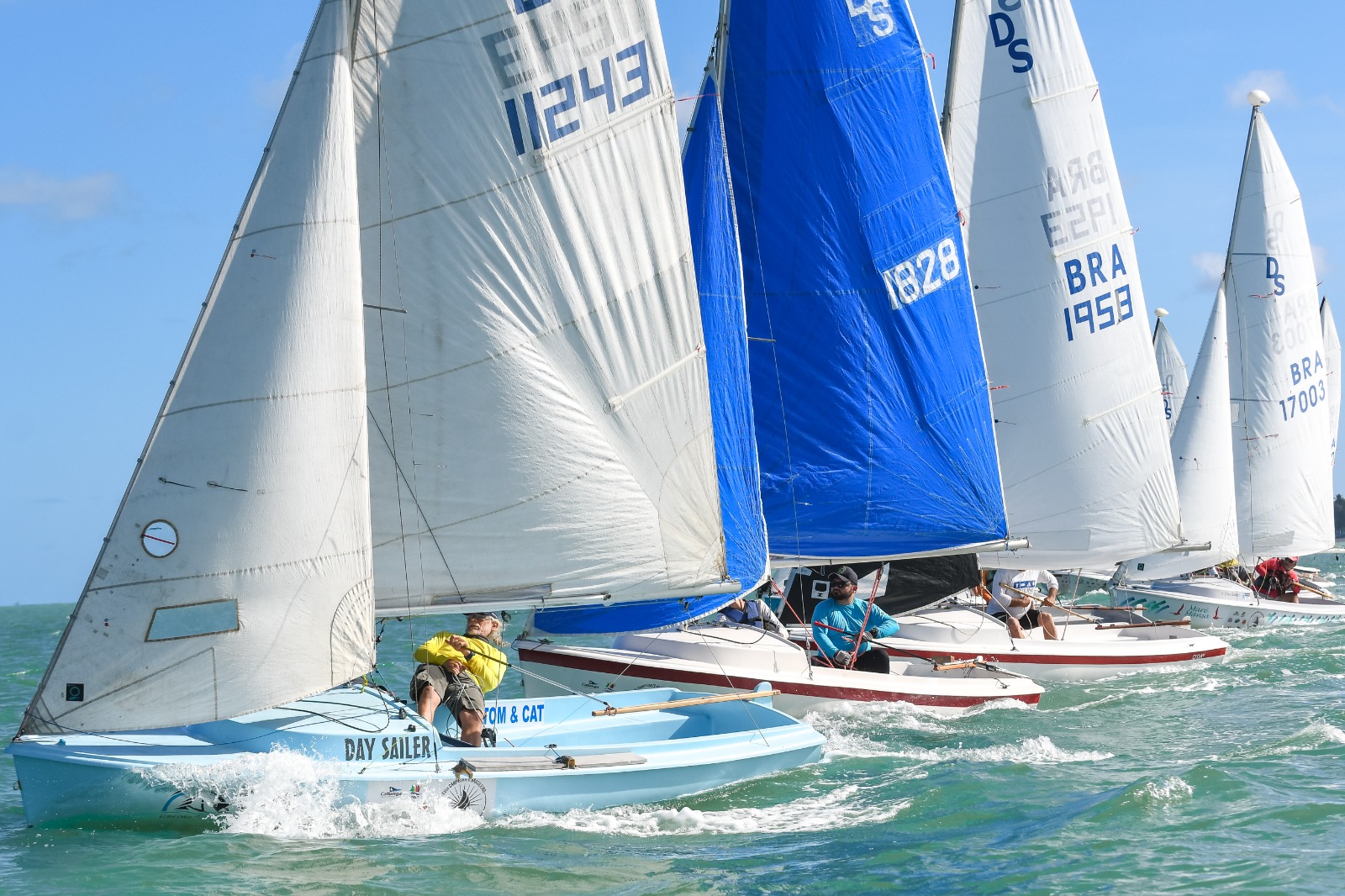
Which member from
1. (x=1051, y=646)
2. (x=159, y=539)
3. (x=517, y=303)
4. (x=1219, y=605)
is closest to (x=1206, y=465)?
(x=1219, y=605)

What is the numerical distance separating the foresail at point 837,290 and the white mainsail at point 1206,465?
10.6 metres

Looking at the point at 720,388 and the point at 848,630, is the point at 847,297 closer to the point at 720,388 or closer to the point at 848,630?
the point at 720,388

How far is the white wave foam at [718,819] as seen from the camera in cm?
899

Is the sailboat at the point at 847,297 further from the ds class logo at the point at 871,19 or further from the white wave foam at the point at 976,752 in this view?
the white wave foam at the point at 976,752

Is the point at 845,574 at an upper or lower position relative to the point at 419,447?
lower

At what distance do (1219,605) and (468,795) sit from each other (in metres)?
19.7

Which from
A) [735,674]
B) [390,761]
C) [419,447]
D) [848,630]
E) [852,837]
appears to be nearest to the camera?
[390,761]

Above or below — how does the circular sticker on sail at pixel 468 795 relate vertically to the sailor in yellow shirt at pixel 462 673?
below

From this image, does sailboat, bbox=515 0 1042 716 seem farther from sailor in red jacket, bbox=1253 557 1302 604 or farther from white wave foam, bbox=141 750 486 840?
sailor in red jacket, bbox=1253 557 1302 604

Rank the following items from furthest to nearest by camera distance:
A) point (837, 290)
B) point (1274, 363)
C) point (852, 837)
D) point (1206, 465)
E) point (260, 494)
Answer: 1. point (1274, 363)
2. point (1206, 465)
3. point (837, 290)
4. point (852, 837)
5. point (260, 494)

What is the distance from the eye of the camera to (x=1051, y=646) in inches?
678

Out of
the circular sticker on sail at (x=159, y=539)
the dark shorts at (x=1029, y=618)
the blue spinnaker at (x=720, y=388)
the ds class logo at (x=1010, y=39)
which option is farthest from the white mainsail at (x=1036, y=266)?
the circular sticker on sail at (x=159, y=539)

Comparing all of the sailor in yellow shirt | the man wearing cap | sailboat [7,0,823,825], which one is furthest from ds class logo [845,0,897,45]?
the sailor in yellow shirt

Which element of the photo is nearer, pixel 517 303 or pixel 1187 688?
pixel 517 303
